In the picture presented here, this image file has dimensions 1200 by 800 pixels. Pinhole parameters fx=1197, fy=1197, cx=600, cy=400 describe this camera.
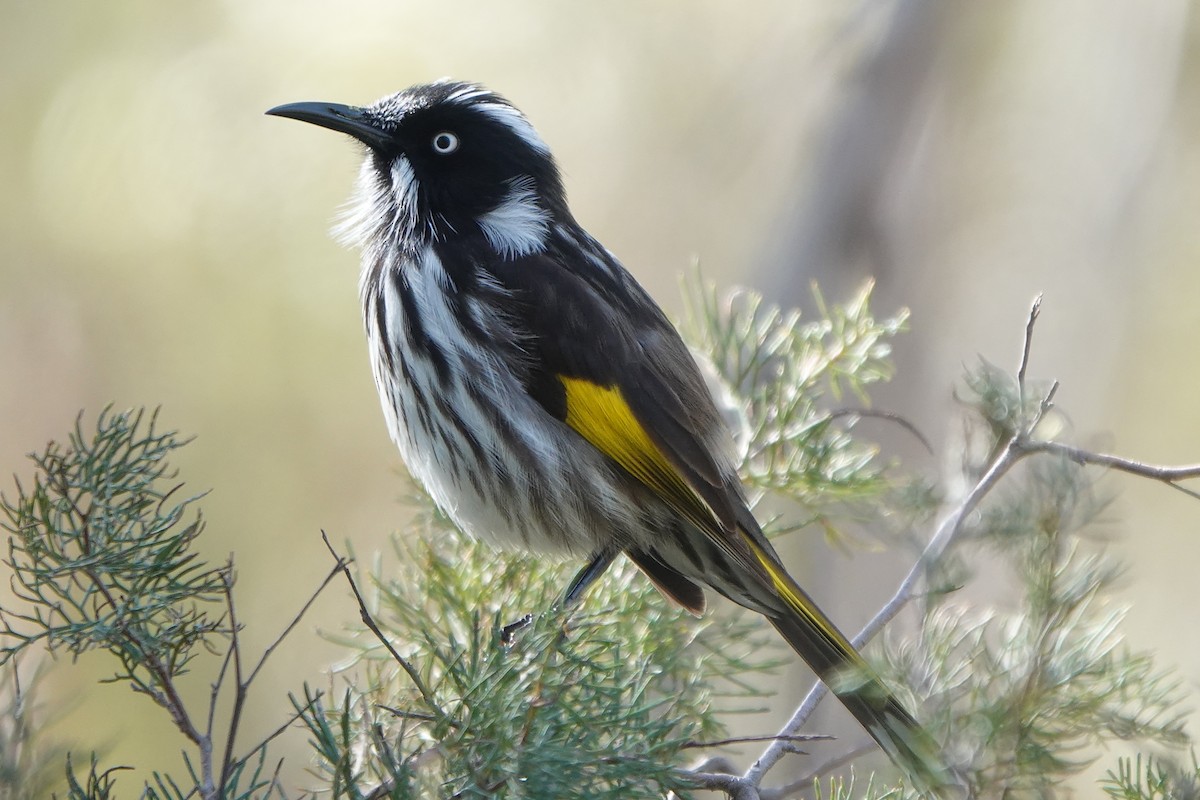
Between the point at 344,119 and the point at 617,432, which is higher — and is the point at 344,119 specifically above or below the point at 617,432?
above

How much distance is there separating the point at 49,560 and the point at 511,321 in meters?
1.45

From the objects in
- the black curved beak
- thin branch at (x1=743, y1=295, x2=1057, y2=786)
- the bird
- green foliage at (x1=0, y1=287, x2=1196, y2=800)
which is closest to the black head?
the black curved beak

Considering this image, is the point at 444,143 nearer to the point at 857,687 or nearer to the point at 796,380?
the point at 796,380

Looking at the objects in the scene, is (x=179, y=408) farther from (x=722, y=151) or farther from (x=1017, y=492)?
(x=1017, y=492)

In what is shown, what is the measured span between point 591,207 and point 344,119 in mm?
3536

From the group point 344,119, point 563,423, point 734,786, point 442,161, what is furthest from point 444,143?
point 734,786

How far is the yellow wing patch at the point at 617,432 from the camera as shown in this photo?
10.1 ft

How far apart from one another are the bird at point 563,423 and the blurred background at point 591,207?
5.61 ft

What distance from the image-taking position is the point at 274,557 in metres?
5.65

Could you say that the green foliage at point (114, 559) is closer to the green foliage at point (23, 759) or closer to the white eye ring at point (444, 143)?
the green foliage at point (23, 759)

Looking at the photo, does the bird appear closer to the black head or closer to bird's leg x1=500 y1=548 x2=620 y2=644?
bird's leg x1=500 y1=548 x2=620 y2=644

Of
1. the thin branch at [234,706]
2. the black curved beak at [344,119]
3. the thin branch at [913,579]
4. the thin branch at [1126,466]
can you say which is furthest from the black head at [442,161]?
the thin branch at [234,706]

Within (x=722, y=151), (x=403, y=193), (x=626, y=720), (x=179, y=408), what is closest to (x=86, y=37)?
(x=179, y=408)

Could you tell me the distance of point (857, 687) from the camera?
6.21ft
